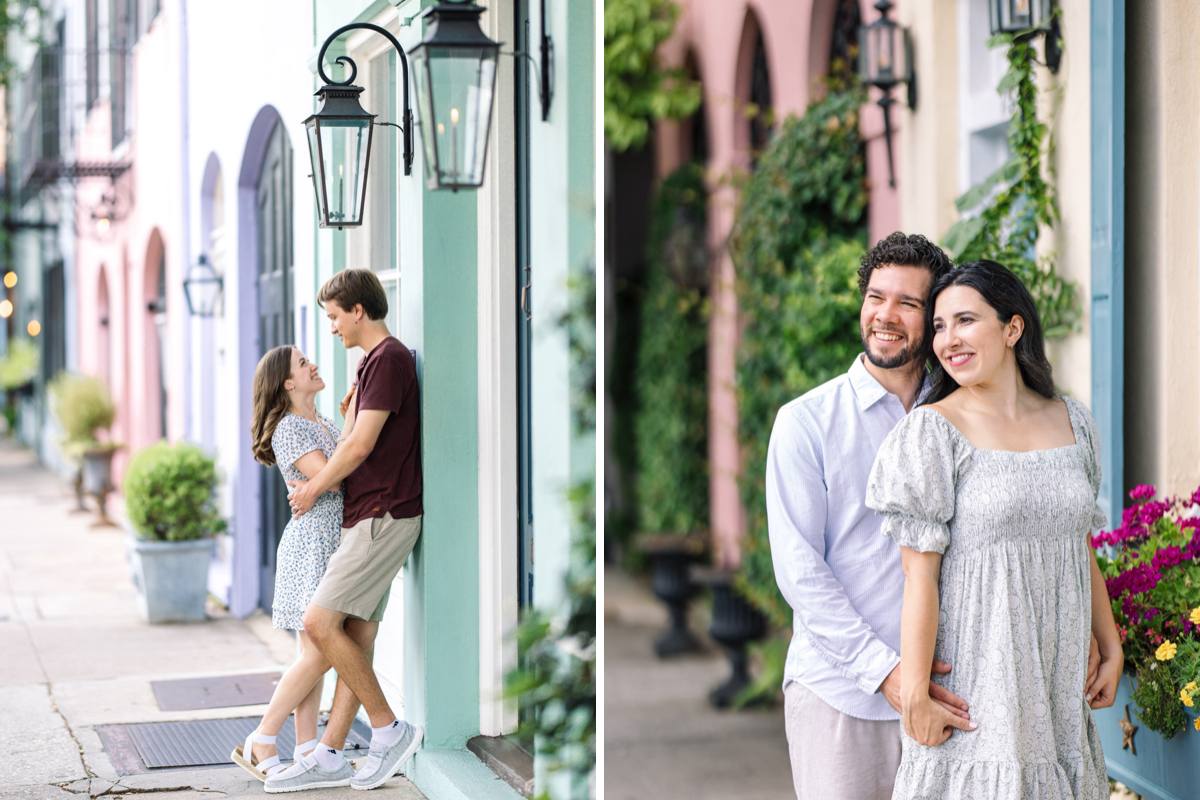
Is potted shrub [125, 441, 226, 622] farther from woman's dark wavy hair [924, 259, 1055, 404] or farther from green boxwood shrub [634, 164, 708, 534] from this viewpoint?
woman's dark wavy hair [924, 259, 1055, 404]

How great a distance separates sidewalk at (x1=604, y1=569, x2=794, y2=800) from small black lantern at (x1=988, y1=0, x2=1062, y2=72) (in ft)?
6.32

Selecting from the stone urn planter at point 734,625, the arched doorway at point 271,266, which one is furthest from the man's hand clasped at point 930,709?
the stone urn planter at point 734,625

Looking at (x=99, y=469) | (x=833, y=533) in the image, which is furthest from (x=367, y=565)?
(x=99, y=469)

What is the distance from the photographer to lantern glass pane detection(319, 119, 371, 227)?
3633 millimetres

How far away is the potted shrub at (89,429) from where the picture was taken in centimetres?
848

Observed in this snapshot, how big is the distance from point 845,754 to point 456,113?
132cm

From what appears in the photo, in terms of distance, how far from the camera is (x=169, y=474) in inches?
218

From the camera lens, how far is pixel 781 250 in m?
5.84

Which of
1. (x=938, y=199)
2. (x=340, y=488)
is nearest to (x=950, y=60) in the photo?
(x=938, y=199)

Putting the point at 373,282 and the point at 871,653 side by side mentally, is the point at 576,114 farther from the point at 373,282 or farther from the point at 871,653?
the point at 871,653

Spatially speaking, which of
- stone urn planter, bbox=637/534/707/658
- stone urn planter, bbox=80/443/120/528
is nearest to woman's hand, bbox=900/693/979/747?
stone urn planter, bbox=637/534/707/658

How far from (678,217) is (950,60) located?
223 centimetres

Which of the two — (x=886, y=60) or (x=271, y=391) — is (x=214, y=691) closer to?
(x=271, y=391)

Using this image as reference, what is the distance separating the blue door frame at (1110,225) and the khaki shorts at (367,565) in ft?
5.91
